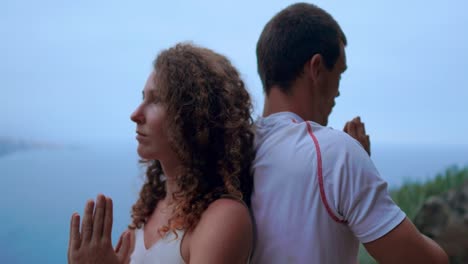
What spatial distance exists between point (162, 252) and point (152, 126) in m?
0.26

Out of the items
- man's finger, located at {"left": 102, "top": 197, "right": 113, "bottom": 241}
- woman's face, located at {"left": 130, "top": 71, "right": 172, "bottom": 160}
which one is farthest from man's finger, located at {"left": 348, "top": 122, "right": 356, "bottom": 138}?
man's finger, located at {"left": 102, "top": 197, "right": 113, "bottom": 241}

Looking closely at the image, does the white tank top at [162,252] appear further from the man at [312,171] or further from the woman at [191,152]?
the man at [312,171]

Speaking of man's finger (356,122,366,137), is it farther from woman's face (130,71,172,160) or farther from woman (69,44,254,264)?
woman's face (130,71,172,160)

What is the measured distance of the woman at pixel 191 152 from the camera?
108 centimetres

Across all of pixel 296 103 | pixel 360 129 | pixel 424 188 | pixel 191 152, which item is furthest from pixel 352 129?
pixel 424 188

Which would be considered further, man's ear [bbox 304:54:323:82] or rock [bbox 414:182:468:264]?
rock [bbox 414:182:468:264]

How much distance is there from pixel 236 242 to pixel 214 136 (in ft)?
0.79

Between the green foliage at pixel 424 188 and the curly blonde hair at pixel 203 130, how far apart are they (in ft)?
7.72

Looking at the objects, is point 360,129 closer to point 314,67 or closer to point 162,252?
point 314,67

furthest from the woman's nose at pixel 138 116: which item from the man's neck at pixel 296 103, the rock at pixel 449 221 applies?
the rock at pixel 449 221

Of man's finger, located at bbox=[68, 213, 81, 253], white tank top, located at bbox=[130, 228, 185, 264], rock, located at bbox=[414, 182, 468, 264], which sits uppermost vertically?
man's finger, located at bbox=[68, 213, 81, 253]

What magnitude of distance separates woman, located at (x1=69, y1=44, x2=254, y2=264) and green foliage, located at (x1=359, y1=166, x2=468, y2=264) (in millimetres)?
2358

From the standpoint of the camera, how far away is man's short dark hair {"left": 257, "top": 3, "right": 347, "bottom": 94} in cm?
121

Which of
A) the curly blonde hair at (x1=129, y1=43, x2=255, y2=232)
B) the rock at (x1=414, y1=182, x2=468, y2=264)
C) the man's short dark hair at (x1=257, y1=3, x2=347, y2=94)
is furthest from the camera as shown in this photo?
the rock at (x1=414, y1=182, x2=468, y2=264)
